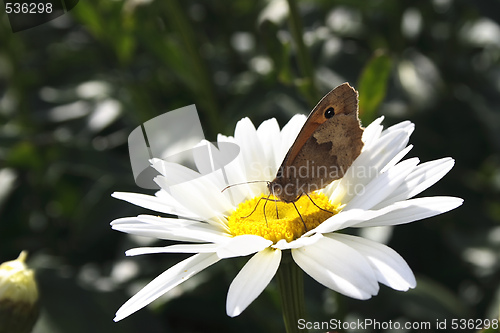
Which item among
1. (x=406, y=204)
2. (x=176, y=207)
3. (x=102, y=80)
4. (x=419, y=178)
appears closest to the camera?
(x=406, y=204)

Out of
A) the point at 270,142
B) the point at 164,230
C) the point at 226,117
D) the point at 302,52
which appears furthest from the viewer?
the point at 226,117

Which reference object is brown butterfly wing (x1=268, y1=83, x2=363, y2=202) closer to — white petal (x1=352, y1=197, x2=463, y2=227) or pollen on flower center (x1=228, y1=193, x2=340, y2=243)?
pollen on flower center (x1=228, y1=193, x2=340, y2=243)

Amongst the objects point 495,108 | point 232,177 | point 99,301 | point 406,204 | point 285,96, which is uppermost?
point 406,204

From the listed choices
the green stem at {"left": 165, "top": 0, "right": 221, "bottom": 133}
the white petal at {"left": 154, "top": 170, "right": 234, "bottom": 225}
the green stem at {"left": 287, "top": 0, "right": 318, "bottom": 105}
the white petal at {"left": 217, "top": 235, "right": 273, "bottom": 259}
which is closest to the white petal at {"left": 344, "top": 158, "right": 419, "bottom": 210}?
the white petal at {"left": 217, "top": 235, "right": 273, "bottom": 259}

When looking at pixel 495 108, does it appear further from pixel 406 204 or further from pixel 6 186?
pixel 6 186

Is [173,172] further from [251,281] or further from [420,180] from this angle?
[420,180]

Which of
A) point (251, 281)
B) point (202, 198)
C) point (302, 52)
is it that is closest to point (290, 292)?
point (251, 281)

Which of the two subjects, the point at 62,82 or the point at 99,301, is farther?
the point at 62,82

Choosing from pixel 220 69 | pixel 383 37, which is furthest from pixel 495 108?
pixel 220 69
